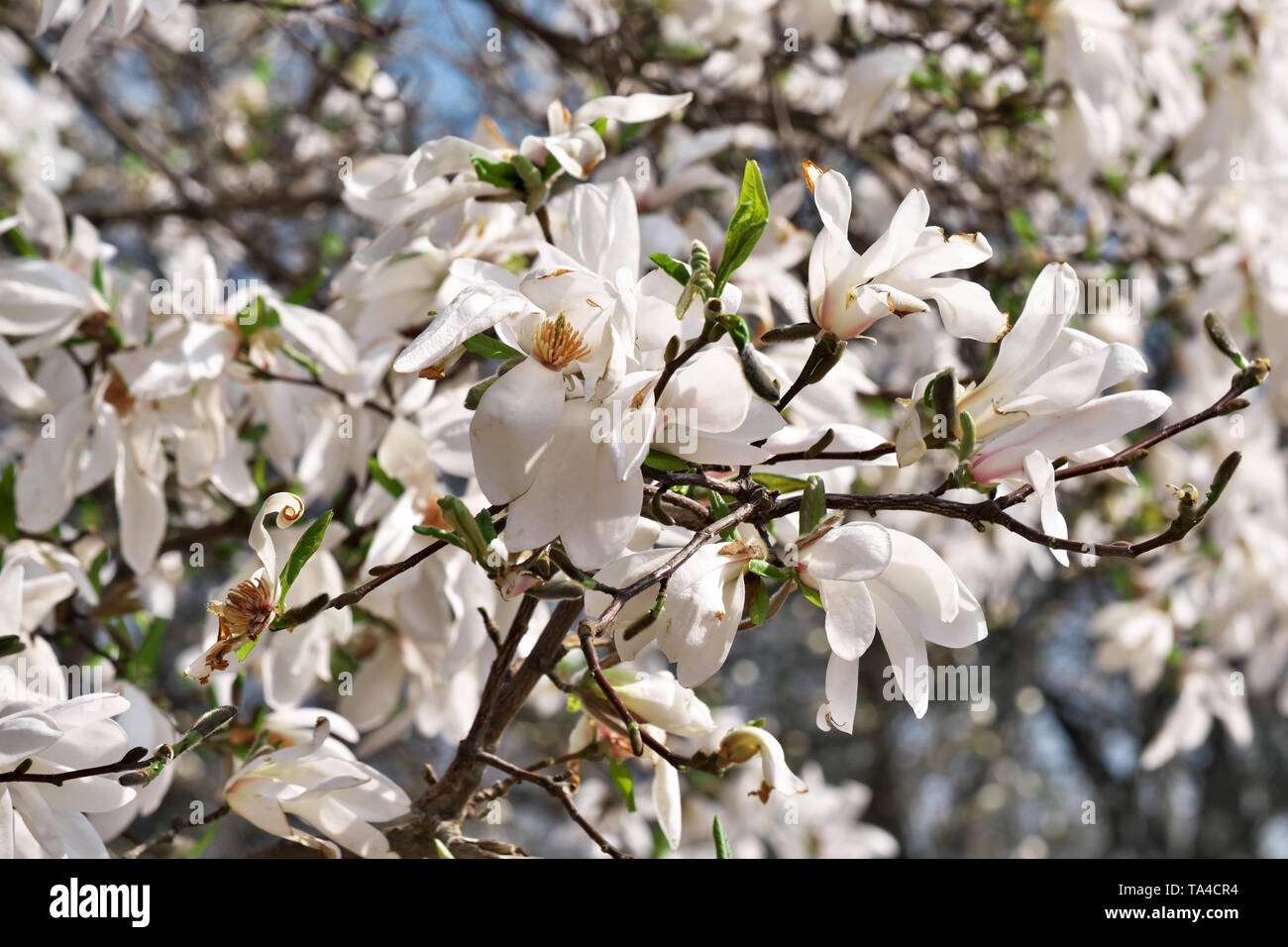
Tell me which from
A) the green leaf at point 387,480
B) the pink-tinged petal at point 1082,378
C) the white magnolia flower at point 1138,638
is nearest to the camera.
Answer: the pink-tinged petal at point 1082,378

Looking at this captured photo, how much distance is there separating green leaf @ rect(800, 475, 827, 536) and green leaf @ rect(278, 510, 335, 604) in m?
0.25

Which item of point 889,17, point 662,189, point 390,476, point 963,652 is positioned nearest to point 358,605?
point 390,476

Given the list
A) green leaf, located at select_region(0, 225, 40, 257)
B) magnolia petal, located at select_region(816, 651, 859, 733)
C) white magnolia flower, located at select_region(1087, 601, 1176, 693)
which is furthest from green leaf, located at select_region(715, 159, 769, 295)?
white magnolia flower, located at select_region(1087, 601, 1176, 693)

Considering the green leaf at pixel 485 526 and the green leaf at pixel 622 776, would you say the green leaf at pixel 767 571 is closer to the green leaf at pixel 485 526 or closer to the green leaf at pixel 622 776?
the green leaf at pixel 485 526

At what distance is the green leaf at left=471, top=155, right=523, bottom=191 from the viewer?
899 millimetres

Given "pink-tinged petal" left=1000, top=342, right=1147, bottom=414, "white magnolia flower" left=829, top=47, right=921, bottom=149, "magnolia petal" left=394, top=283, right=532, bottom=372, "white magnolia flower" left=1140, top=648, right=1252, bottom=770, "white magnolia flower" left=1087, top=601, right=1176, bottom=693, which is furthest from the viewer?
"white magnolia flower" left=1140, top=648, right=1252, bottom=770

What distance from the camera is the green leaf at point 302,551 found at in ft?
1.96

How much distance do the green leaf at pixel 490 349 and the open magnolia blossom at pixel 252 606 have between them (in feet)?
0.41

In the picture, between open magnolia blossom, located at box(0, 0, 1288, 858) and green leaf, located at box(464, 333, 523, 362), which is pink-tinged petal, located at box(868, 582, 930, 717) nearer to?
open magnolia blossom, located at box(0, 0, 1288, 858)

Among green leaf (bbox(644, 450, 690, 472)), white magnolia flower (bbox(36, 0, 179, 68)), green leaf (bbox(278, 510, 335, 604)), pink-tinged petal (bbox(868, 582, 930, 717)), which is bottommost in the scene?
pink-tinged petal (bbox(868, 582, 930, 717))

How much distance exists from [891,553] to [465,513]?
0.75ft

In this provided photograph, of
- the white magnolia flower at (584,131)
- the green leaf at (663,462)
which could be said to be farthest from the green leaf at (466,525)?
the white magnolia flower at (584,131)
